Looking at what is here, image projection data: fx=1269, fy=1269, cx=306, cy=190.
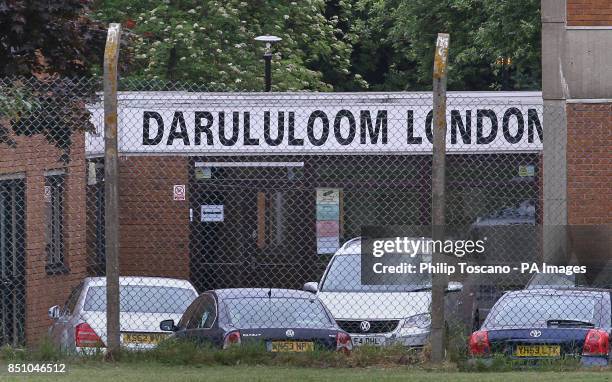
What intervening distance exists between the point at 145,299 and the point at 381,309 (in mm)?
2659

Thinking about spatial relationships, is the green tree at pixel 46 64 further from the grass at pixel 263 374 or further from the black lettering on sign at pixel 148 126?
the grass at pixel 263 374

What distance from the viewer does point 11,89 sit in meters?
10.1

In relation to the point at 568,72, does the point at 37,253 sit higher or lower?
lower

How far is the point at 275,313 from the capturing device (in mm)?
12102

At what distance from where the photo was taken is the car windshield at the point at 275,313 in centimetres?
1179

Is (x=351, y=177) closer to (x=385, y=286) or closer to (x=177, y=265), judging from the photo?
(x=385, y=286)

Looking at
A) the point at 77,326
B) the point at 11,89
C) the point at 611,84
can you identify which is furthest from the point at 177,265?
the point at 11,89

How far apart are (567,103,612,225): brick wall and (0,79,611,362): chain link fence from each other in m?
0.54

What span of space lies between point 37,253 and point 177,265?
181 inches

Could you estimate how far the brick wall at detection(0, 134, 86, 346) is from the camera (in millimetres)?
13922

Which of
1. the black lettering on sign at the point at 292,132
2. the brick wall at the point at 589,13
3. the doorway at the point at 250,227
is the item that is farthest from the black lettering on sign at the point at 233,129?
the brick wall at the point at 589,13

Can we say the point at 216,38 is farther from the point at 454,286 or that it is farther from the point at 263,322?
the point at 263,322

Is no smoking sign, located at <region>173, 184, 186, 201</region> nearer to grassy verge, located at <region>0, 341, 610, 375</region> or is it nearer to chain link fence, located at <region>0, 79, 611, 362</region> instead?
chain link fence, located at <region>0, 79, 611, 362</region>

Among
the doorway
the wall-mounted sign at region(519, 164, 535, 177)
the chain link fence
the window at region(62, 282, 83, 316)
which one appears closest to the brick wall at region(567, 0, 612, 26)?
the chain link fence
